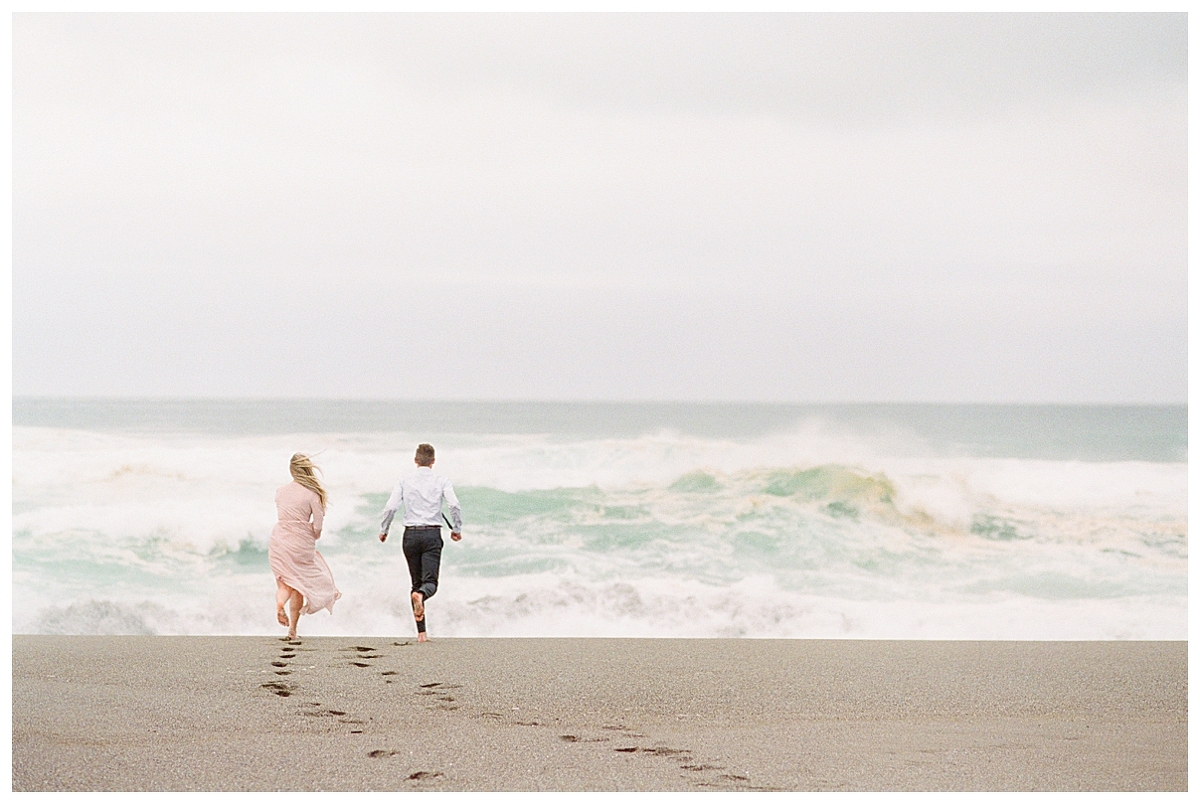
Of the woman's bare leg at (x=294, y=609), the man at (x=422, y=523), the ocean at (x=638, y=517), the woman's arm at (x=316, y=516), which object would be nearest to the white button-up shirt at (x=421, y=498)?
the man at (x=422, y=523)

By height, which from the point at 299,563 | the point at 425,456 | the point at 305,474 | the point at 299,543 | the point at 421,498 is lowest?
the point at 299,563

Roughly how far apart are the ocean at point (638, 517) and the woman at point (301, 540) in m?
1.21

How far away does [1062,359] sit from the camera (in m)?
8.29

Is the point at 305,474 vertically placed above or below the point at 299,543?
above

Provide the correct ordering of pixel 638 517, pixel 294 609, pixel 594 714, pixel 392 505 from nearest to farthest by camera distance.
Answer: pixel 594 714 < pixel 392 505 < pixel 294 609 < pixel 638 517

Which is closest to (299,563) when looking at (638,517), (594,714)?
(594,714)

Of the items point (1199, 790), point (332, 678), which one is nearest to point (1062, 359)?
point (1199, 790)

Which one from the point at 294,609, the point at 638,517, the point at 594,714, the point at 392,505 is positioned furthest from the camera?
the point at 638,517

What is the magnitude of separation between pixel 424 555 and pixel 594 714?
5.67ft

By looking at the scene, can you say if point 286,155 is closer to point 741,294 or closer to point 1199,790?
point 741,294

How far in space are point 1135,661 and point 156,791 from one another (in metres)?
4.85

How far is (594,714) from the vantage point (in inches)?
194

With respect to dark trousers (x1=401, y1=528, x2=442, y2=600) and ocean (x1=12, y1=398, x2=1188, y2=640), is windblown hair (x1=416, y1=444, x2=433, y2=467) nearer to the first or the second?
dark trousers (x1=401, y1=528, x2=442, y2=600)

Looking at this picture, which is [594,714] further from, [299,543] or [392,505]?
[299,543]
